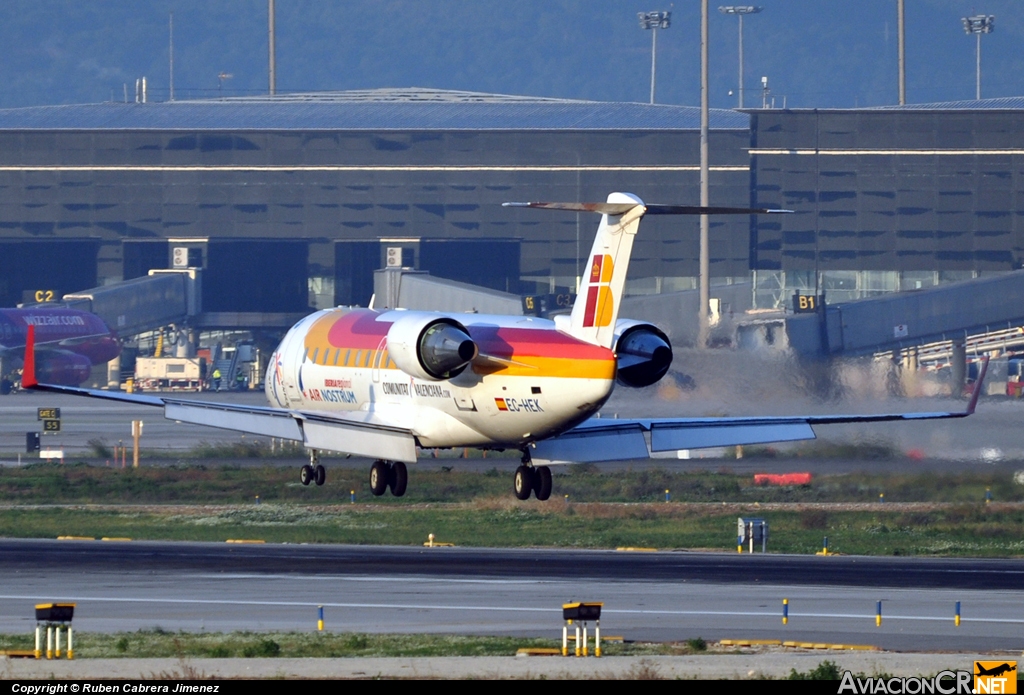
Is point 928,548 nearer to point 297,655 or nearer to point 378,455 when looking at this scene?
point 378,455

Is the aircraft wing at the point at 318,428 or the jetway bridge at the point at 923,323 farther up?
the jetway bridge at the point at 923,323

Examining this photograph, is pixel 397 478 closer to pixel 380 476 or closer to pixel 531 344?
pixel 380 476

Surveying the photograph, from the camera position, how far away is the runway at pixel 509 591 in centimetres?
3850

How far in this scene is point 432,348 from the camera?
4488cm

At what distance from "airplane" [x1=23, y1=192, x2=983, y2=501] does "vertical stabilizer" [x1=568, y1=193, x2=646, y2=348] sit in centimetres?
4

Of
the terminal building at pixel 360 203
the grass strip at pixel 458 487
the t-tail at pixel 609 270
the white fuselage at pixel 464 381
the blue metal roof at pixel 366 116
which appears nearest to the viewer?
the t-tail at pixel 609 270

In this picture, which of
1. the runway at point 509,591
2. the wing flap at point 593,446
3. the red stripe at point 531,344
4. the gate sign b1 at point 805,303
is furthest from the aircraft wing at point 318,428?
the gate sign b1 at point 805,303

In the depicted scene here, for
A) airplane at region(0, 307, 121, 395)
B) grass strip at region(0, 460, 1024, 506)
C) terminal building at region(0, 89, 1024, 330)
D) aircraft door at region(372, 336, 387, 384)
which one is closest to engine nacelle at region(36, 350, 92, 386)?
airplane at region(0, 307, 121, 395)

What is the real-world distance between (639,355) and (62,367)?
84.1 metres

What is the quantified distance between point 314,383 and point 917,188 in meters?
83.2

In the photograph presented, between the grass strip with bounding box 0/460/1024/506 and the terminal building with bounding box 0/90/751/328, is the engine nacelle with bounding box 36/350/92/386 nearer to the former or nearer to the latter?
the terminal building with bounding box 0/90/751/328

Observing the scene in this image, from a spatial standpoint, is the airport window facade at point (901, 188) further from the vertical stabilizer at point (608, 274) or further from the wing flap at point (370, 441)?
the vertical stabilizer at point (608, 274)

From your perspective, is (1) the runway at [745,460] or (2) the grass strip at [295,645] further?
(1) the runway at [745,460]

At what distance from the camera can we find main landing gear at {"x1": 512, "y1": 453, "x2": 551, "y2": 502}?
156 feet
